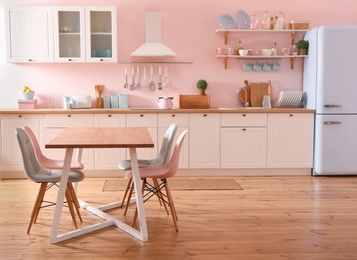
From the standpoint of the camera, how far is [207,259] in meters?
3.33

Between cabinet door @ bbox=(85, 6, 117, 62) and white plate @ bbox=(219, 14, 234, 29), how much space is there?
1.36 meters

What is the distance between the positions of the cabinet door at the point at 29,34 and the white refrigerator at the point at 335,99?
328 cm

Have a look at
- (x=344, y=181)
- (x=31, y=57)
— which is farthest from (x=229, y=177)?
(x=31, y=57)

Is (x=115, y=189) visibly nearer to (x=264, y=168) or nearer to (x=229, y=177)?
(x=229, y=177)

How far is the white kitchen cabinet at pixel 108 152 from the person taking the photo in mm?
6059

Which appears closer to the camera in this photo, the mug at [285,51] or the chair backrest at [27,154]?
the chair backrest at [27,154]

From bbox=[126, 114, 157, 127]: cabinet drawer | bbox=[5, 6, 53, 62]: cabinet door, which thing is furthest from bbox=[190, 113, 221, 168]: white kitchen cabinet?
bbox=[5, 6, 53, 62]: cabinet door

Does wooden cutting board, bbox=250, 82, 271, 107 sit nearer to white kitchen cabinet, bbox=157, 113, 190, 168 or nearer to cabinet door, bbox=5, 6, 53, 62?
white kitchen cabinet, bbox=157, 113, 190, 168

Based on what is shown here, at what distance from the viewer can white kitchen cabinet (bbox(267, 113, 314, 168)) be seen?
6.18 metres

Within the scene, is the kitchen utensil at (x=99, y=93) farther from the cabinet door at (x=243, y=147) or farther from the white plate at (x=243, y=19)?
the white plate at (x=243, y=19)

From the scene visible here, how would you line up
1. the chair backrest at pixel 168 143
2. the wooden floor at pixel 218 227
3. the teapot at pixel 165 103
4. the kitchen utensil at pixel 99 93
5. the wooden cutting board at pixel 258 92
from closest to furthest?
the wooden floor at pixel 218 227 < the chair backrest at pixel 168 143 < the teapot at pixel 165 103 < the kitchen utensil at pixel 99 93 < the wooden cutting board at pixel 258 92

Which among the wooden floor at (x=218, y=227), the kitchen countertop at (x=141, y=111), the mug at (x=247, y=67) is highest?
the mug at (x=247, y=67)

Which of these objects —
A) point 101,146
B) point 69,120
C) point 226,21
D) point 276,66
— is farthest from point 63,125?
point 276,66

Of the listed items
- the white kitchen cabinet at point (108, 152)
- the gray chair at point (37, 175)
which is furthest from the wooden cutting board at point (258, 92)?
the gray chair at point (37, 175)
